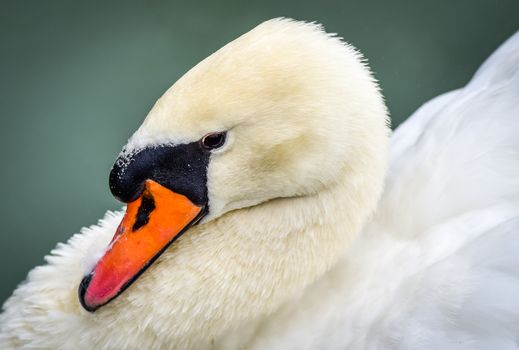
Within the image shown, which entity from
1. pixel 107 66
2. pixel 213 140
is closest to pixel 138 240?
pixel 213 140

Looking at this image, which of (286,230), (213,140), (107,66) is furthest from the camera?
(107,66)

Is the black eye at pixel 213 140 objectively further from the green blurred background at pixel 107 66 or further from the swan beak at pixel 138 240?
the green blurred background at pixel 107 66

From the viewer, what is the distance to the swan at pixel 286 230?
1258 millimetres

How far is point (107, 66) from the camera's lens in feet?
8.29

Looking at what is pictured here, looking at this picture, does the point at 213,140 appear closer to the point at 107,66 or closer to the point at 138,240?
the point at 138,240

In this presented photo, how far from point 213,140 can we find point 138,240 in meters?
0.21

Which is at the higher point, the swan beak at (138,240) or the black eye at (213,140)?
the black eye at (213,140)

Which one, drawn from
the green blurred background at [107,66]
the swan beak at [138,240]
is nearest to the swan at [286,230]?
the swan beak at [138,240]

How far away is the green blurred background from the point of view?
2320 millimetres

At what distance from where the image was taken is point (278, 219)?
4.47 ft

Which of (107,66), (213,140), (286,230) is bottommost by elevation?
(286,230)

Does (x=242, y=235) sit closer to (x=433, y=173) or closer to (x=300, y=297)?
(x=300, y=297)

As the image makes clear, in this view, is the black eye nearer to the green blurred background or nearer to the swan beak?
the swan beak

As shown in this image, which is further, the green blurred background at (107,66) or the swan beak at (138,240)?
the green blurred background at (107,66)
